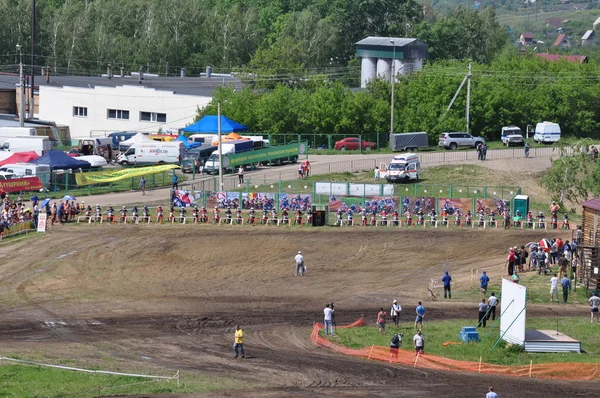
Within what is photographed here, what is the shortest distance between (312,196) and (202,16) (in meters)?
90.4

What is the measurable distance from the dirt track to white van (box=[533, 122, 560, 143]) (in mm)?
36040

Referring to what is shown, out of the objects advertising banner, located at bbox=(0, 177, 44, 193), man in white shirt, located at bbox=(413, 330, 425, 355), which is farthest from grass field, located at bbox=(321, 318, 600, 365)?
advertising banner, located at bbox=(0, 177, 44, 193)

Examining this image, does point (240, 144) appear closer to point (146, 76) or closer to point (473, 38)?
point (146, 76)

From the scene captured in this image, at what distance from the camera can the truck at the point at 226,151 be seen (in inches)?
2943

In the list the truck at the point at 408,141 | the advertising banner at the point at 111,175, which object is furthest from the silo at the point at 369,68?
the advertising banner at the point at 111,175

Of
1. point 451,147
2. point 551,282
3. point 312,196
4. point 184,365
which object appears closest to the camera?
point 184,365

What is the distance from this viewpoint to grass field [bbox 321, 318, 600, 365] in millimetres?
35688

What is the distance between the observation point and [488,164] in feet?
261

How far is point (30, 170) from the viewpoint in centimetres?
6925

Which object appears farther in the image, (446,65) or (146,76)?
(146,76)

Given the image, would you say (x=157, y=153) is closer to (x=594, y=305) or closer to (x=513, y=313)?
(x=594, y=305)

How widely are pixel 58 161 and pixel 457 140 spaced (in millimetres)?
32074

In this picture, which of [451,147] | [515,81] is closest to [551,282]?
[451,147]

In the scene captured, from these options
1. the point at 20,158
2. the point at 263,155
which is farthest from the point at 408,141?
the point at 20,158
